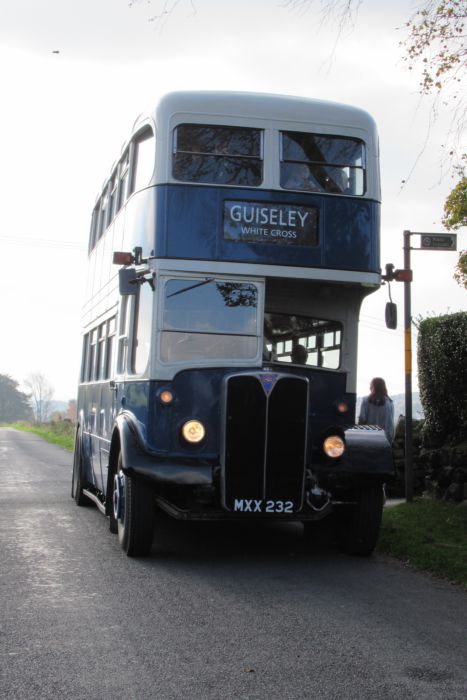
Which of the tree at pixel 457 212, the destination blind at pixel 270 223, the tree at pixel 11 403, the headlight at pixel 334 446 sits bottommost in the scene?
the headlight at pixel 334 446

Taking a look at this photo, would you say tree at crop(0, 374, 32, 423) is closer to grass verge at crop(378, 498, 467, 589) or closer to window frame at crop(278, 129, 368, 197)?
grass verge at crop(378, 498, 467, 589)

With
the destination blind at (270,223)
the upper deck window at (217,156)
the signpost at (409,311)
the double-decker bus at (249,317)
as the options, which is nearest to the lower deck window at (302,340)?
the double-decker bus at (249,317)

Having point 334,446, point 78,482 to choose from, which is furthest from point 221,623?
point 78,482

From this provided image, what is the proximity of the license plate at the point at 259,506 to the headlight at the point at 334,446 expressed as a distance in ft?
2.25

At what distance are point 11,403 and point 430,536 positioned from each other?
466ft

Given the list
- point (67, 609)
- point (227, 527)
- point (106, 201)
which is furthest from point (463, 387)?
point (67, 609)

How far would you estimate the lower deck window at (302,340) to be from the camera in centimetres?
922

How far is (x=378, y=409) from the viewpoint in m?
11.9

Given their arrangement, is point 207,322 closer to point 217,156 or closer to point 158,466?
point 158,466

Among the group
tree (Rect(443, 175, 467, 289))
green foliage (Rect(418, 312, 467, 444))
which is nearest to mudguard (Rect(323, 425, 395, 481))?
green foliage (Rect(418, 312, 467, 444))

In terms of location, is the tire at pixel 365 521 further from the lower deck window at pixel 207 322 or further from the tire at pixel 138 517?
the tire at pixel 138 517

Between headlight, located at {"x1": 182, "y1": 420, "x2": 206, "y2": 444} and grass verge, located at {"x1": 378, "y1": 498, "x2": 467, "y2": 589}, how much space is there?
2281 millimetres

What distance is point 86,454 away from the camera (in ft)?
43.5

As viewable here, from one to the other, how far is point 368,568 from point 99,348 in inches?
221
